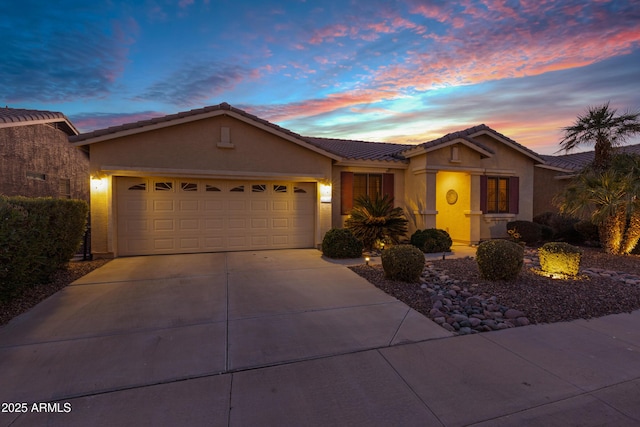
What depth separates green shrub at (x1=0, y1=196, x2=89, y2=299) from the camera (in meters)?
4.48

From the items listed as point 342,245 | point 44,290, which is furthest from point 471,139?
point 44,290

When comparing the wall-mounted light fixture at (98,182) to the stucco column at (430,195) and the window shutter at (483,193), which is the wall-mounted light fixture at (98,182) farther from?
the window shutter at (483,193)

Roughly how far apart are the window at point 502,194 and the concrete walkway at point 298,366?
8.98m

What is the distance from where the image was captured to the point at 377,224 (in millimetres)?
10078

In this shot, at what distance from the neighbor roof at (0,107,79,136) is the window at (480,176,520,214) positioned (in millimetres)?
17173

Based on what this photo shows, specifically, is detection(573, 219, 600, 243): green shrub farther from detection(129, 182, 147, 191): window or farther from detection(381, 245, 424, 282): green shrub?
detection(129, 182, 147, 191): window

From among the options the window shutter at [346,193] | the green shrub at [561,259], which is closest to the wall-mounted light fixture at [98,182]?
the window shutter at [346,193]

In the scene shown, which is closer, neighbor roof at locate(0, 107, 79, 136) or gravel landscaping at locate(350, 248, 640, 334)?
gravel landscaping at locate(350, 248, 640, 334)

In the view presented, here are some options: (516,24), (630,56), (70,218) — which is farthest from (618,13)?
(70,218)

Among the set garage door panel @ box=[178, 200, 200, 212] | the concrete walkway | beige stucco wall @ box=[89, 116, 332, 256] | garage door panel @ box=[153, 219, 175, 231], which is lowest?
the concrete walkway

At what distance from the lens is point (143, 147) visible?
356 inches

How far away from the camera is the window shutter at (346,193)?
11.5 meters

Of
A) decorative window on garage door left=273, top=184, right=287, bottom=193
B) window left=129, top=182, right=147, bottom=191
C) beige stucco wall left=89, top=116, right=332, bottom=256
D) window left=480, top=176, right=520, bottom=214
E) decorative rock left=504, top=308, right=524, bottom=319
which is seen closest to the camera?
decorative rock left=504, top=308, right=524, bottom=319

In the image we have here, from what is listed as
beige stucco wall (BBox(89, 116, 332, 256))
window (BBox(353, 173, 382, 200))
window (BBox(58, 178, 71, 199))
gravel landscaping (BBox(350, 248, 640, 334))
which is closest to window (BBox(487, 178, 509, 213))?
window (BBox(353, 173, 382, 200))
